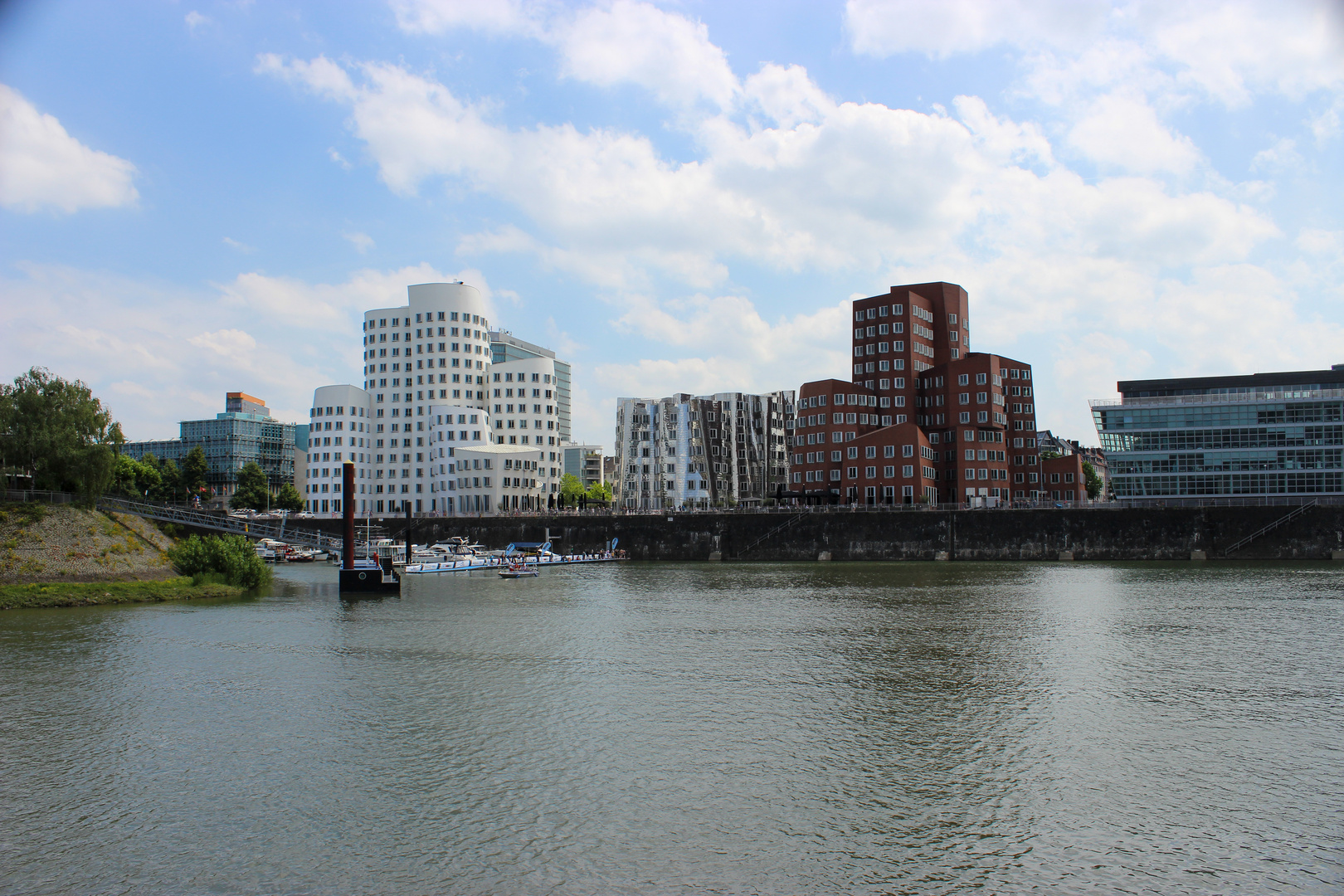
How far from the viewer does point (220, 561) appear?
78.5 m

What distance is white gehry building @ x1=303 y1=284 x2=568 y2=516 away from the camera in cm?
18262

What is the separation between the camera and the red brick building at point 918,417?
139000mm

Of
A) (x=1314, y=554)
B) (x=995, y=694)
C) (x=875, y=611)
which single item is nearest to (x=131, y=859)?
(x=995, y=694)

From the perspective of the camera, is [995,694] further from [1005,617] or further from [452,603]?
[452,603]

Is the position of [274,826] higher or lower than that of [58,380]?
lower

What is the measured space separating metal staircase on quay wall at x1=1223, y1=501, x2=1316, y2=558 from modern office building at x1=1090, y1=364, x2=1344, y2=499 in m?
15.3

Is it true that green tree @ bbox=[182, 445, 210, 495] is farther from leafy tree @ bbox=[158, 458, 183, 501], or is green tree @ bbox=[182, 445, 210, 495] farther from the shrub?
the shrub

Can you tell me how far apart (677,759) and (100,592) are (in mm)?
58172

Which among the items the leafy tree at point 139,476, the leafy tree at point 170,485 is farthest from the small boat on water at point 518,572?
the leafy tree at point 170,485

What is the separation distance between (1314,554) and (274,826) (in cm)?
11747

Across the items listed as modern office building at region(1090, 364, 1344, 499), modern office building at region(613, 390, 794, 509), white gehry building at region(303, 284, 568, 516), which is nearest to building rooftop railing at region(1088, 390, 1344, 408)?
modern office building at region(1090, 364, 1344, 499)

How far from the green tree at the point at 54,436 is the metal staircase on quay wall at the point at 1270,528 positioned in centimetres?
12069

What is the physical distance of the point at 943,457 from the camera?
492 ft

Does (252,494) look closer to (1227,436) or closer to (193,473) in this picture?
(193,473)
